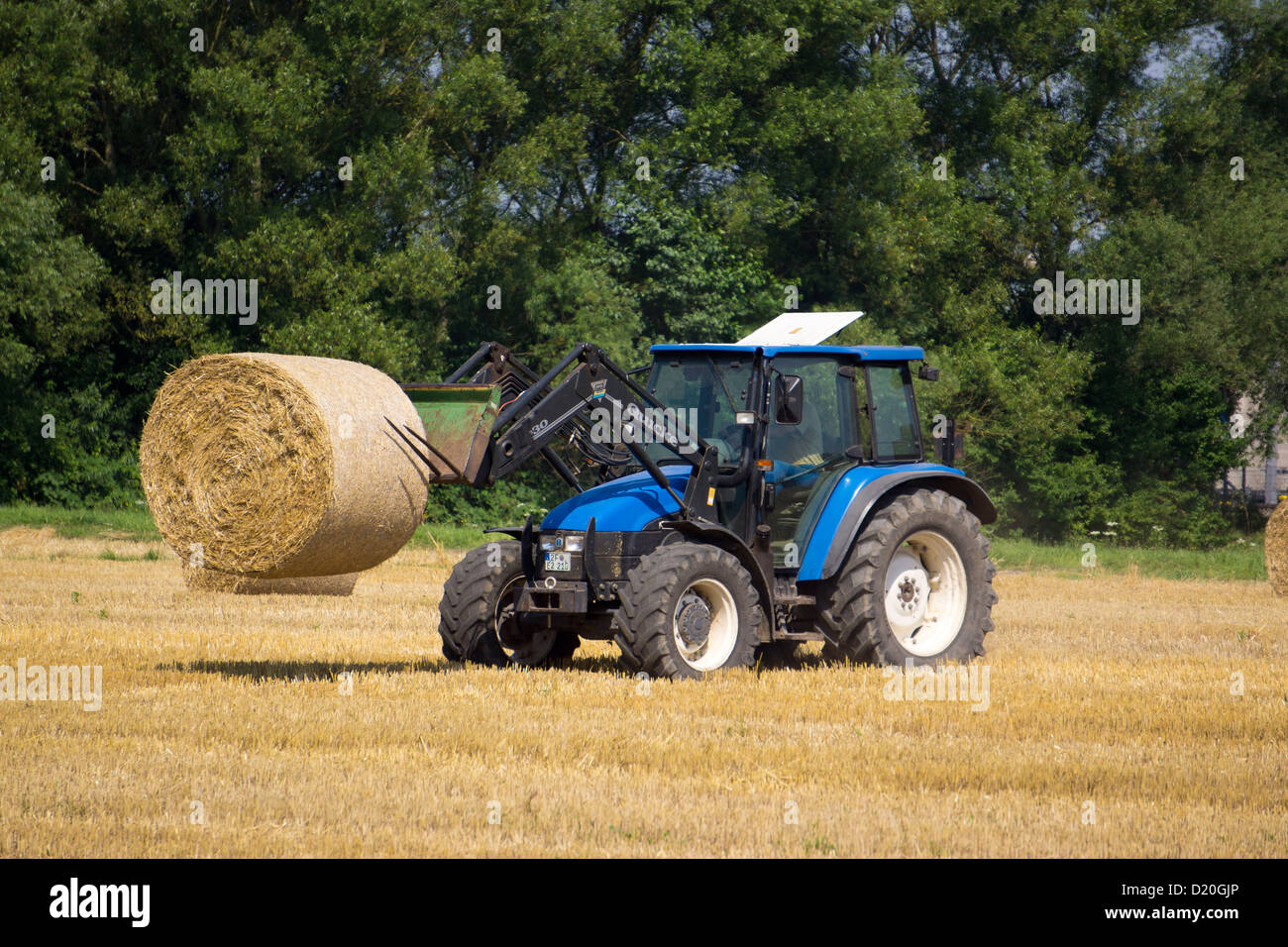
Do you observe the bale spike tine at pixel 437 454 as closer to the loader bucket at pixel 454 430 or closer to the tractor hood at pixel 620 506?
the loader bucket at pixel 454 430

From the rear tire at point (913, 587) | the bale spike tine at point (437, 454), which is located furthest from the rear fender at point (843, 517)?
the bale spike tine at point (437, 454)

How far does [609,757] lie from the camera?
26.2 feet

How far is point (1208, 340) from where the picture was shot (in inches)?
1305

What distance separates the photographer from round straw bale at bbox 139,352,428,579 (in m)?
9.48

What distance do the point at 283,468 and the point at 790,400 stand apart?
3.48 meters

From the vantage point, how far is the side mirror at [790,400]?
10625 millimetres

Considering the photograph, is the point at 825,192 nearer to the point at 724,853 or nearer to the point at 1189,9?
the point at 1189,9

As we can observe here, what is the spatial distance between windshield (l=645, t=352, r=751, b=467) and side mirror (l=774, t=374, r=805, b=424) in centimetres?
48

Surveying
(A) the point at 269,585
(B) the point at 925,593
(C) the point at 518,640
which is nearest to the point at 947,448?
(B) the point at 925,593

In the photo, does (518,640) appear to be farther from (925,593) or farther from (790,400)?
(925,593)

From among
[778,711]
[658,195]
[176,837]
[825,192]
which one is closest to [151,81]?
A: [658,195]

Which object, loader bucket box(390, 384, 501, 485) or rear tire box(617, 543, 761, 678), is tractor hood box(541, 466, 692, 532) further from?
loader bucket box(390, 384, 501, 485)

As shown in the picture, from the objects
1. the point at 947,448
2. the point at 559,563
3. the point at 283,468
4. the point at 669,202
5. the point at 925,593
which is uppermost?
the point at 669,202

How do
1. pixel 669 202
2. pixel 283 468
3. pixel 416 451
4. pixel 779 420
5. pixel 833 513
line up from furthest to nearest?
pixel 669 202 < pixel 833 513 < pixel 779 420 < pixel 416 451 < pixel 283 468
